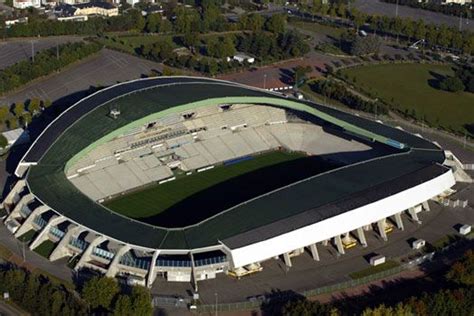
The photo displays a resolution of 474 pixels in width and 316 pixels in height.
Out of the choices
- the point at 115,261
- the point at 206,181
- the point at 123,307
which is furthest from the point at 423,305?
the point at 206,181

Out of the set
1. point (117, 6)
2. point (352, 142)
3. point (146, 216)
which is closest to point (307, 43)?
point (117, 6)

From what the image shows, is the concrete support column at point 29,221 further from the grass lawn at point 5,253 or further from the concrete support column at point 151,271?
the concrete support column at point 151,271

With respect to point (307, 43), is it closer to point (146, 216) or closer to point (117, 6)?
point (117, 6)

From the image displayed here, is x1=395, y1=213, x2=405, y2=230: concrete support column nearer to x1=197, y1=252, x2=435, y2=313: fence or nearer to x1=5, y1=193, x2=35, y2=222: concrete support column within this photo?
x1=197, y1=252, x2=435, y2=313: fence

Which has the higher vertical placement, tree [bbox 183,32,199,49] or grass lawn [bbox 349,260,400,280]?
tree [bbox 183,32,199,49]

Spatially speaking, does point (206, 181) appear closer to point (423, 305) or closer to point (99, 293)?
point (99, 293)

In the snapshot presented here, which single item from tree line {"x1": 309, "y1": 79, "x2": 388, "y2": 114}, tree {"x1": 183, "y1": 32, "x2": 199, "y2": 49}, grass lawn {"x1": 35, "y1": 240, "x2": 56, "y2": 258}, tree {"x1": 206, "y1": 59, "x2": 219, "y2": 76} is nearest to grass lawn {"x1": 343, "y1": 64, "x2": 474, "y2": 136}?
tree line {"x1": 309, "y1": 79, "x2": 388, "y2": 114}
